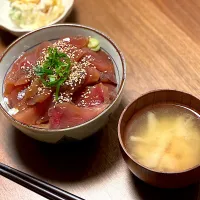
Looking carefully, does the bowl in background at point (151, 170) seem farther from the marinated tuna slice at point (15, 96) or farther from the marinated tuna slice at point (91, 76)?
the marinated tuna slice at point (15, 96)

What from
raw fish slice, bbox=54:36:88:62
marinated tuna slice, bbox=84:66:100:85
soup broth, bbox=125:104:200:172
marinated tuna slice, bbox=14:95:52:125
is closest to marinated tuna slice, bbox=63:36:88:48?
raw fish slice, bbox=54:36:88:62

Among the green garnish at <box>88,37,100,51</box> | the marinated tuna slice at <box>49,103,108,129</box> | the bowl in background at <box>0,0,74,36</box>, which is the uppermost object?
the green garnish at <box>88,37,100,51</box>

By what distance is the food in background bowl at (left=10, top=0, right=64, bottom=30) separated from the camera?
164 cm

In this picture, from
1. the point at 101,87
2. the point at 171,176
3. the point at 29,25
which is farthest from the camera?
the point at 29,25

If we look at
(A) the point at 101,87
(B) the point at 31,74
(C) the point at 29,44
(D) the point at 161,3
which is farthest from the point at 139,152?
(D) the point at 161,3

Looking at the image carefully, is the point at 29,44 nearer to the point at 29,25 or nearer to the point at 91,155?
the point at 29,25

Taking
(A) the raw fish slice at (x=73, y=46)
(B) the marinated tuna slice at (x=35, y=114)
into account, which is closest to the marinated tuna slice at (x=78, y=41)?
(A) the raw fish slice at (x=73, y=46)

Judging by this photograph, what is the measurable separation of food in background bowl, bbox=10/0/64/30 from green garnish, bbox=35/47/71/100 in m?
0.37

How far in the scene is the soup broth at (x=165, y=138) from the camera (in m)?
1.07

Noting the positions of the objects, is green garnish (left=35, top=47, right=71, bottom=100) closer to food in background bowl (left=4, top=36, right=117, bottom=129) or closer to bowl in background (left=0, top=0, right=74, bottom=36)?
food in background bowl (left=4, top=36, right=117, bottom=129)

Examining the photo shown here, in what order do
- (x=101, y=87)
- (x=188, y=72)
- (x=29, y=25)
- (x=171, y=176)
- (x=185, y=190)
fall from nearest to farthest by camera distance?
1. (x=171, y=176)
2. (x=185, y=190)
3. (x=101, y=87)
4. (x=188, y=72)
5. (x=29, y=25)

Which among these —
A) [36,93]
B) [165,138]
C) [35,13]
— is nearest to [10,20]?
[35,13]

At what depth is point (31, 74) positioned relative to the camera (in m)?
1.30

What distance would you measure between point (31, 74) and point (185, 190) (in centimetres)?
56
